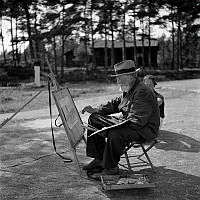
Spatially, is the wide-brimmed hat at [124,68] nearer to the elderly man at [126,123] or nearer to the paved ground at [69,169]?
the elderly man at [126,123]

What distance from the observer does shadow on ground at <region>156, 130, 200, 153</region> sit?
6.32 metres

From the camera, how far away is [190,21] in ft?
137

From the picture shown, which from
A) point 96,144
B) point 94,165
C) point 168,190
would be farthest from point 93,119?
point 168,190

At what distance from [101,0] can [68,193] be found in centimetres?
3381

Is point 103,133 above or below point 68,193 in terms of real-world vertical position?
above

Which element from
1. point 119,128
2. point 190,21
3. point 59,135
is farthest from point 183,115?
point 190,21

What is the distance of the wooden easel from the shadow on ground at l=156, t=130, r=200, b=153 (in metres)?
1.70

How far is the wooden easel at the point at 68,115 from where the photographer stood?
475 centimetres

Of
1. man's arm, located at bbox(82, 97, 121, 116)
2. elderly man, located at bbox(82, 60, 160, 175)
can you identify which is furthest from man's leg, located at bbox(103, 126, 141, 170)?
man's arm, located at bbox(82, 97, 121, 116)

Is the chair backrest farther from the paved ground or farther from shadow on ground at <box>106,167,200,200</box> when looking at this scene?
shadow on ground at <box>106,167,200,200</box>

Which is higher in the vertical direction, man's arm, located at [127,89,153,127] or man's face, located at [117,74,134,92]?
man's face, located at [117,74,134,92]

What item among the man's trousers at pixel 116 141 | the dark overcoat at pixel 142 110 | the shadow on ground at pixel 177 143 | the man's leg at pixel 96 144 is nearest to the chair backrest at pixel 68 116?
the man's leg at pixel 96 144

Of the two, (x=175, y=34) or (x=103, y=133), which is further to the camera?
(x=175, y=34)

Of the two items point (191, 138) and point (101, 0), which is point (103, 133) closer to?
point (191, 138)
